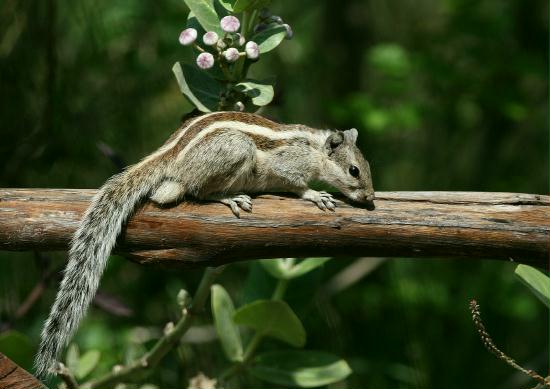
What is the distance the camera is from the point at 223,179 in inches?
86.1

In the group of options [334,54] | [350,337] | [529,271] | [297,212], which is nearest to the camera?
[529,271]

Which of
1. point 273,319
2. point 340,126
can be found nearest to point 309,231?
point 273,319

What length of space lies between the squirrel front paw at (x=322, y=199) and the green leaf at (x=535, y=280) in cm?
46

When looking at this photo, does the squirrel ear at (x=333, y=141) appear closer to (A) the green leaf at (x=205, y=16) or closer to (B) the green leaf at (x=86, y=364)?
(A) the green leaf at (x=205, y=16)

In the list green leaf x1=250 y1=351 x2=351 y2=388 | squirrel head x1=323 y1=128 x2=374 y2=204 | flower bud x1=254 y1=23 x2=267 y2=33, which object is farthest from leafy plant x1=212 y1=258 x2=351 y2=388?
flower bud x1=254 y1=23 x2=267 y2=33

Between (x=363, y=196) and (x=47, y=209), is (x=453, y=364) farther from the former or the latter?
(x=47, y=209)

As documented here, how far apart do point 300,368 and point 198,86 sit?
0.82 metres

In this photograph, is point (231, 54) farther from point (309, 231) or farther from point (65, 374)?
point (65, 374)

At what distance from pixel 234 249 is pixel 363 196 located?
0.41 meters

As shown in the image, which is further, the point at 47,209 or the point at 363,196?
the point at 363,196

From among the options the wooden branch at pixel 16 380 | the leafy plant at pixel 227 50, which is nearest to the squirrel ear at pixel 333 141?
the leafy plant at pixel 227 50

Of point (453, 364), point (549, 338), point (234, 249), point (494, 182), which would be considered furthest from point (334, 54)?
point (234, 249)

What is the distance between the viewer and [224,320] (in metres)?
2.20

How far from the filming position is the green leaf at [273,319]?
200cm
